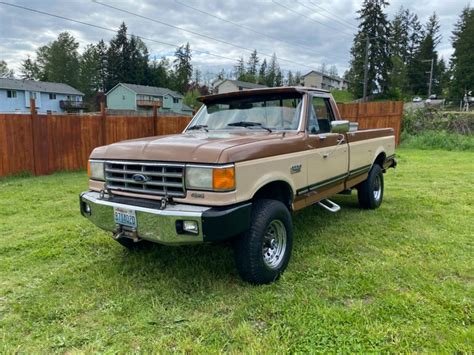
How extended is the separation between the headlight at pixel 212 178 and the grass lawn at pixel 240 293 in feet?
3.34

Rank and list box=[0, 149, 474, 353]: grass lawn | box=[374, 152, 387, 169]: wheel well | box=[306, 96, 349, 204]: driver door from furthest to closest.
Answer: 1. box=[374, 152, 387, 169]: wheel well
2. box=[306, 96, 349, 204]: driver door
3. box=[0, 149, 474, 353]: grass lawn

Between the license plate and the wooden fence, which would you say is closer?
the license plate

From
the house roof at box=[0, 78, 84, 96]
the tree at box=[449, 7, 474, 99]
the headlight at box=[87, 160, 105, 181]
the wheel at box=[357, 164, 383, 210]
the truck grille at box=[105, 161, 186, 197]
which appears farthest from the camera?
the tree at box=[449, 7, 474, 99]

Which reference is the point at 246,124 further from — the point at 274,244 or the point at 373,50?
the point at 373,50

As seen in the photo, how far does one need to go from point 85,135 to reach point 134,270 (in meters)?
8.44

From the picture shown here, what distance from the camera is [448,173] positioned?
33.5 ft

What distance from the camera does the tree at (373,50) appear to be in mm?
47562

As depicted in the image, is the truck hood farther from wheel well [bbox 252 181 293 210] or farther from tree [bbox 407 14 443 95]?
tree [bbox 407 14 443 95]

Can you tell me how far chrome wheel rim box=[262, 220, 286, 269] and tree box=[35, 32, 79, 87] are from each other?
72420 mm

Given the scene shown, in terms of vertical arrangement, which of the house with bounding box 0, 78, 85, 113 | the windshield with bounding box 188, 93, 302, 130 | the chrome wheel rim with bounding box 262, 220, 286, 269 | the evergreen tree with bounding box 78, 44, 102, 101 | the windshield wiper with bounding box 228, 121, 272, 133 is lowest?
the chrome wheel rim with bounding box 262, 220, 286, 269

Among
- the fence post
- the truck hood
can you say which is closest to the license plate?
the truck hood

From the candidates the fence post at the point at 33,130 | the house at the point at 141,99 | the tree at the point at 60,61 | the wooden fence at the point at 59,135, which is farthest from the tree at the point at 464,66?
the tree at the point at 60,61

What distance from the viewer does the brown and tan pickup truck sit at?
3.06 m

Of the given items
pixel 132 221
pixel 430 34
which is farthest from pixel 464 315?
pixel 430 34
